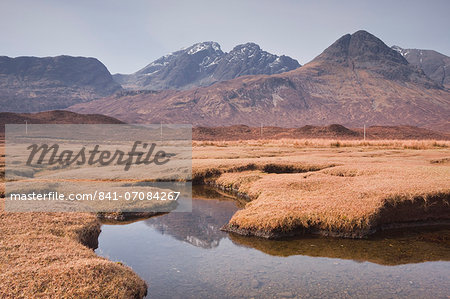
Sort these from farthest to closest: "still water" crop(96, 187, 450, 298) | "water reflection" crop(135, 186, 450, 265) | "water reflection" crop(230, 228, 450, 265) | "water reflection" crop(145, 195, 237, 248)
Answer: "water reflection" crop(145, 195, 237, 248) → "water reflection" crop(135, 186, 450, 265) → "water reflection" crop(230, 228, 450, 265) → "still water" crop(96, 187, 450, 298)

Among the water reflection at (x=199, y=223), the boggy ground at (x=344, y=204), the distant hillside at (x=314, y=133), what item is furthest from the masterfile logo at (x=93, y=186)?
the distant hillside at (x=314, y=133)

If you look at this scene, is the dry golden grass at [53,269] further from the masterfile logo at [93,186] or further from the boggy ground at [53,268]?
the masterfile logo at [93,186]

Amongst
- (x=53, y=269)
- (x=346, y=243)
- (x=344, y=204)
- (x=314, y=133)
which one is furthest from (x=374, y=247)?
(x=314, y=133)

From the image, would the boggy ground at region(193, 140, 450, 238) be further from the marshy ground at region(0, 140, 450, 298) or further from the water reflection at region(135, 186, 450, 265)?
the water reflection at region(135, 186, 450, 265)

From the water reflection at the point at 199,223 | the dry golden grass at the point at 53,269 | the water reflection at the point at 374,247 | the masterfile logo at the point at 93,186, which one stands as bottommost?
the water reflection at the point at 199,223

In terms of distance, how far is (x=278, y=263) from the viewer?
12.9 m

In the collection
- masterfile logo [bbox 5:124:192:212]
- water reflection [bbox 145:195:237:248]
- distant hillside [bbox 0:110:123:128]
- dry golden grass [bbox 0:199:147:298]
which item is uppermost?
distant hillside [bbox 0:110:123:128]

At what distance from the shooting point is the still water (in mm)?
10844

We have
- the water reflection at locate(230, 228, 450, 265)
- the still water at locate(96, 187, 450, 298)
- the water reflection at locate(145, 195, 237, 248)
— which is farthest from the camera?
the water reflection at locate(145, 195, 237, 248)

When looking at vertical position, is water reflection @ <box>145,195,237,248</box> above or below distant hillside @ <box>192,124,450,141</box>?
below

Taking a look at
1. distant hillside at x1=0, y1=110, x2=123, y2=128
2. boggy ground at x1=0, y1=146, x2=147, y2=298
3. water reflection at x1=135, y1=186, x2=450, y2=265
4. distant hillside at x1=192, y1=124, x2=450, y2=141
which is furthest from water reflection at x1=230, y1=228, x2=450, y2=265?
distant hillside at x1=0, y1=110, x2=123, y2=128

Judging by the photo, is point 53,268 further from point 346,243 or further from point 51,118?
point 51,118

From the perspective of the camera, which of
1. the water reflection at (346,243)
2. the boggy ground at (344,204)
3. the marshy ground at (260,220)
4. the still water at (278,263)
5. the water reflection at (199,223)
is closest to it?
the marshy ground at (260,220)

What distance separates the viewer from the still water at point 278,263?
1084 cm
